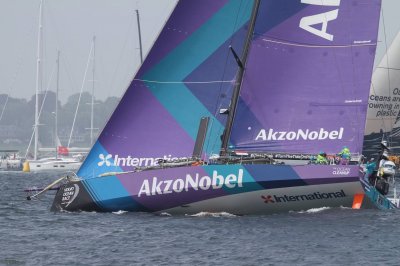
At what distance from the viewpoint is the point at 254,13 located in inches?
1032

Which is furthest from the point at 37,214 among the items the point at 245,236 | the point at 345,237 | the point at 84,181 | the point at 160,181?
the point at 345,237

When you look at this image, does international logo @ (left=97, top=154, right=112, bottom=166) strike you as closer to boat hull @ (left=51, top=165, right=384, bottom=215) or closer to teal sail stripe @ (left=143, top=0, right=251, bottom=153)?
boat hull @ (left=51, top=165, right=384, bottom=215)

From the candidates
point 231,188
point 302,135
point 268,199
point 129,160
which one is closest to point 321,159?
point 302,135

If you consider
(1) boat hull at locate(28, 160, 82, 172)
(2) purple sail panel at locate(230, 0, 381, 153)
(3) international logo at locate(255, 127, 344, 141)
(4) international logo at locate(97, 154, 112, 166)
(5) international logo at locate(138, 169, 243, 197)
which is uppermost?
(2) purple sail panel at locate(230, 0, 381, 153)

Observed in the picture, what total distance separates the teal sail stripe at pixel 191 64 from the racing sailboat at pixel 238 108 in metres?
0.03

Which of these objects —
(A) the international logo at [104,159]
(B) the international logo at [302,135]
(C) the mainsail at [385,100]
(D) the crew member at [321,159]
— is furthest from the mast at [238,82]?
(C) the mainsail at [385,100]

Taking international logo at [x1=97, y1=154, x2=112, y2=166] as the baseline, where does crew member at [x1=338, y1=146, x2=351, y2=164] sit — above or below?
above

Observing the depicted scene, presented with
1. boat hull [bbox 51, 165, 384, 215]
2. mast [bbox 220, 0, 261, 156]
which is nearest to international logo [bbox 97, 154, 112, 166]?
boat hull [bbox 51, 165, 384, 215]

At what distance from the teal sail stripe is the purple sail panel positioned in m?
1.37

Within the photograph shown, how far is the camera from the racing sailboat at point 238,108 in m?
25.3

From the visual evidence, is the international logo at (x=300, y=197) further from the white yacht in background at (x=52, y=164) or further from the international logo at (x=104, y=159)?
the white yacht in background at (x=52, y=164)

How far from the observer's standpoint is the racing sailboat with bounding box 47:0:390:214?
83.1 feet

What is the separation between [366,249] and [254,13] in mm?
8567

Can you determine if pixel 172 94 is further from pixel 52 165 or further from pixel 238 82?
pixel 52 165
